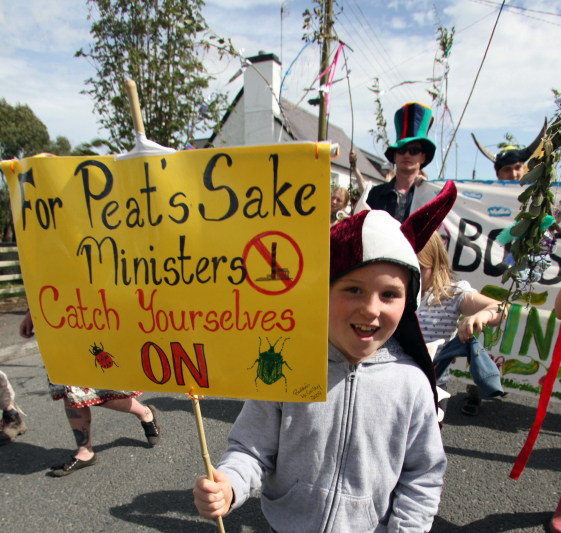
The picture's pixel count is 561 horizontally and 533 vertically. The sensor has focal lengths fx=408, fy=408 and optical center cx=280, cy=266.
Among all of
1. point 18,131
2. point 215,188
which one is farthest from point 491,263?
point 18,131

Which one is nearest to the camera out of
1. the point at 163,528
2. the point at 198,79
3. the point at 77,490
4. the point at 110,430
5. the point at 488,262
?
the point at 163,528

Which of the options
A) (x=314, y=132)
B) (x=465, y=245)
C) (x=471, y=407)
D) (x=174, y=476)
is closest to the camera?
(x=174, y=476)

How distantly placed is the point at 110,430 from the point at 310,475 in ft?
7.77

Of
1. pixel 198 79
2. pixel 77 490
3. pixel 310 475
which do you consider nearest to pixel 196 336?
pixel 310 475

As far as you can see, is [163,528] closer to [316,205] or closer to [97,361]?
[97,361]

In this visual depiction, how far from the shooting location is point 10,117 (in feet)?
52.2

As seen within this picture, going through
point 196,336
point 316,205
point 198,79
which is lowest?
point 196,336

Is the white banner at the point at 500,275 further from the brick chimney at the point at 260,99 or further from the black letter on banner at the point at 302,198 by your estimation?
the brick chimney at the point at 260,99

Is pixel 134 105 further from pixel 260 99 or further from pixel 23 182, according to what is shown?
pixel 260 99

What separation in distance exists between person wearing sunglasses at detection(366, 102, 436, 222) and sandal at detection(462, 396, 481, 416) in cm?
164

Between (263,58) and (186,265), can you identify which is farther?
(263,58)

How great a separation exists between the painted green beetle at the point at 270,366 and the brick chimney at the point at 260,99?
53.2ft

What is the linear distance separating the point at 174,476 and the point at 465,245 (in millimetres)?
2966

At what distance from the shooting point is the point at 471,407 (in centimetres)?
332
